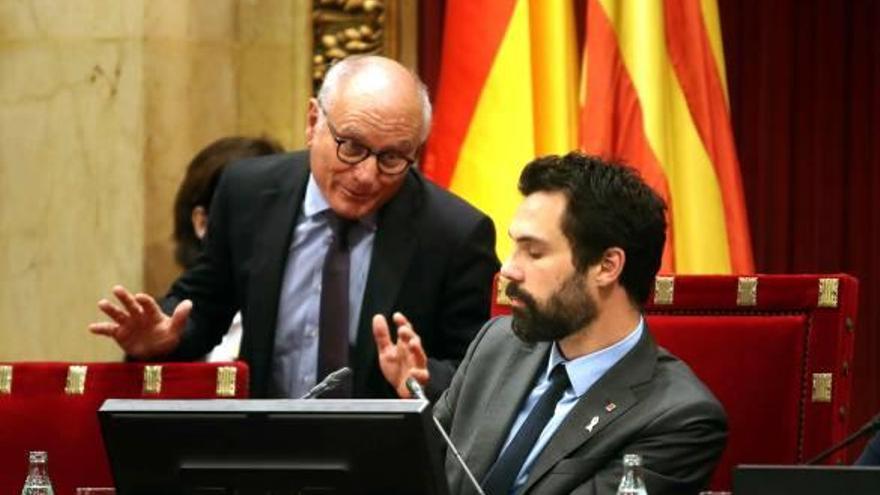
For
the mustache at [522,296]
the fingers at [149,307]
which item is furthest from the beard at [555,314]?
the fingers at [149,307]

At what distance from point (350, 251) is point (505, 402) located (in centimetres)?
84

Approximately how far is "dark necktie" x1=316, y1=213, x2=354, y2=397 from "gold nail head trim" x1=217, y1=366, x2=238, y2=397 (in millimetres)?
532

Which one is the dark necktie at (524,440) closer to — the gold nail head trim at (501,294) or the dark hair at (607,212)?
the dark hair at (607,212)

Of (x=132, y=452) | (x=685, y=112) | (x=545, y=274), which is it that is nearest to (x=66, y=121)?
(x=685, y=112)

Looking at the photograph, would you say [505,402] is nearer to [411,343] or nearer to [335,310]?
[411,343]

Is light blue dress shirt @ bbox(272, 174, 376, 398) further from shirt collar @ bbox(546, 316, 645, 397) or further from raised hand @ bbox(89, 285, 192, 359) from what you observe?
shirt collar @ bbox(546, 316, 645, 397)

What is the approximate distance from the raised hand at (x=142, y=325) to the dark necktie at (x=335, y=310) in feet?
1.12

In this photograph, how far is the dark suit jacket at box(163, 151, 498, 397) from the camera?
495 cm

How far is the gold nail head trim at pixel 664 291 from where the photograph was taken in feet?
15.6

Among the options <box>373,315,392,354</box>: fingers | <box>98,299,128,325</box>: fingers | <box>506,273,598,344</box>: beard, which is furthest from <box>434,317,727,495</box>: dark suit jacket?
<box>98,299,128,325</box>: fingers

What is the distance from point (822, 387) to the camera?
4.66m

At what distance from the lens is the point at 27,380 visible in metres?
4.46

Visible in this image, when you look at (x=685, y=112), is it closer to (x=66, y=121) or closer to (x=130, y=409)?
(x=66, y=121)

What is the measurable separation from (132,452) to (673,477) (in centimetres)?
113
